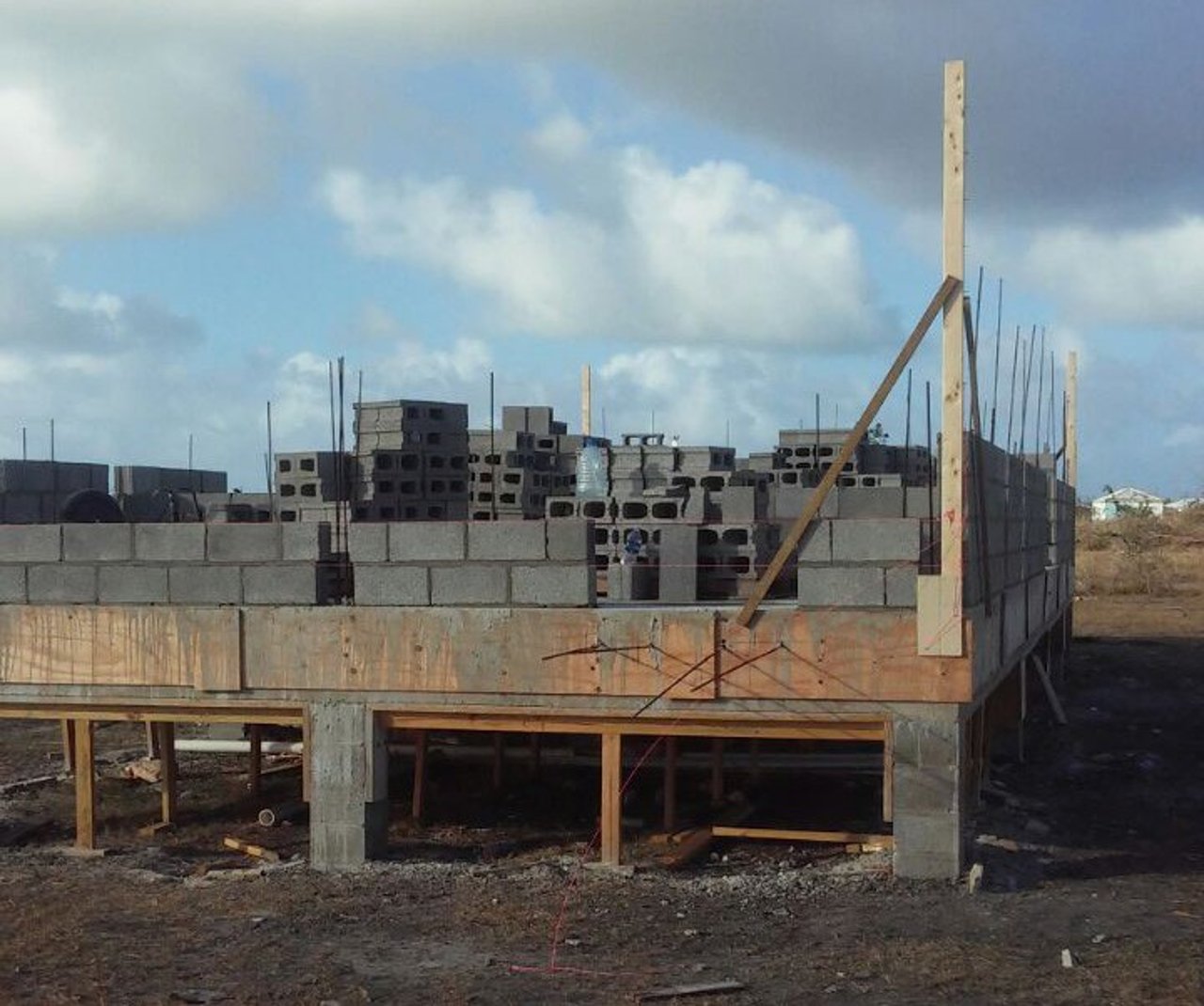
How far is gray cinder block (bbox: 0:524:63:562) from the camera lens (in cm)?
1211

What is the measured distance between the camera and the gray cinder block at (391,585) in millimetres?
11391

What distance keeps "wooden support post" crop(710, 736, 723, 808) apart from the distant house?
40.3 m

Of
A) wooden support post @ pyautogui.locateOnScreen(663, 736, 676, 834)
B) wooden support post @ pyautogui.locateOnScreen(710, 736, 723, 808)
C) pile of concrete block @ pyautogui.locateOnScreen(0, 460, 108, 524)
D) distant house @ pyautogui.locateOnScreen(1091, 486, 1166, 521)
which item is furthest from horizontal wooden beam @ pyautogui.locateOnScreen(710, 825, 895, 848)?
distant house @ pyautogui.locateOnScreen(1091, 486, 1166, 521)

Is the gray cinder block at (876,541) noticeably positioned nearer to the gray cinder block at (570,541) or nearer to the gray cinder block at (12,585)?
the gray cinder block at (570,541)

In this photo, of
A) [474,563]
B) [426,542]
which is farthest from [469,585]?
[426,542]

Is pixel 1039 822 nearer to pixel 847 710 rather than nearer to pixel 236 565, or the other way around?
pixel 847 710

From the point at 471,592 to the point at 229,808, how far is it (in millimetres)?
4818

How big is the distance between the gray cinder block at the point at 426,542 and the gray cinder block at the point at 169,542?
5.32 feet

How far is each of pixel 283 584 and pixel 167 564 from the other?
1031mm

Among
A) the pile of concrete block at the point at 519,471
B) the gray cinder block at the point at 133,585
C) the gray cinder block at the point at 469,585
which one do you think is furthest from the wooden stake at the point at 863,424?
the pile of concrete block at the point at 519,471

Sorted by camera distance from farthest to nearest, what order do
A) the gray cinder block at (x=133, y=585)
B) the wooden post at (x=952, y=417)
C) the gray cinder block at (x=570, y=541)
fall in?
the gray cinder block at (x=133, y=585)
the gray cinder block at (x=570, y=541)
the wooden post at (x=952, y=417)

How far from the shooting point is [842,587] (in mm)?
10672

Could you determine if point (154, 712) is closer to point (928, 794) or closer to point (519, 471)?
point (928, 794)

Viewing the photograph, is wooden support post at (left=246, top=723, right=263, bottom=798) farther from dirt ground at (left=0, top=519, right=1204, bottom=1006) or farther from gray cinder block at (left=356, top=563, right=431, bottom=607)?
gray cinder block at (left=356, top=563, right=431, bottom=607)
